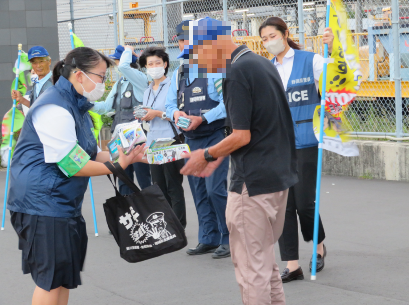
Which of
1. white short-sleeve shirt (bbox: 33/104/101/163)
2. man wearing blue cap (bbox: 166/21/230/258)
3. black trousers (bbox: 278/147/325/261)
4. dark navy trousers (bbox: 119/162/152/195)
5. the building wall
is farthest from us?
the building wall

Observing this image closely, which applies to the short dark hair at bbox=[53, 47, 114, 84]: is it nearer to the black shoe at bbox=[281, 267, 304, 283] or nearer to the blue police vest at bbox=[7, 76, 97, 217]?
the blue police vest at bbox=[7, 76, 97, 217]

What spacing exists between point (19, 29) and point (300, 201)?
11.3 meters

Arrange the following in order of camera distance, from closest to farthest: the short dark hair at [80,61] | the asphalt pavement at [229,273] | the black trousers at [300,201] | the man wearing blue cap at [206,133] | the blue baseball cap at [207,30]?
the blue baseball cap at [207,30]
the short dark hair at [80,61]
the asphalt pavement at [229,273]
the black trousers at [300,201]
the man wearing blue cap at [206,133]

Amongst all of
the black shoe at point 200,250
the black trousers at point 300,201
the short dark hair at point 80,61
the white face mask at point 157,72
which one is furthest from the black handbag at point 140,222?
the white face mask at point 157,72

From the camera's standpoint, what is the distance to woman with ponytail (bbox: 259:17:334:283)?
4719 mm

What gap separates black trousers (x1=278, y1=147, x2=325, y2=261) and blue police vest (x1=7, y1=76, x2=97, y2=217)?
2003 millimetres

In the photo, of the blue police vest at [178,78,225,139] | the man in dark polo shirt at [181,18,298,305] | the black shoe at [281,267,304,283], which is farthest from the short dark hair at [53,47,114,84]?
the black shoe at [281,267,304,283]

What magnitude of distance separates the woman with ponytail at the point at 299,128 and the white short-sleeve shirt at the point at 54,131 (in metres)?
2.15

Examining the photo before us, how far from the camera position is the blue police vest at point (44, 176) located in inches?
125

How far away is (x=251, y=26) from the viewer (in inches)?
474

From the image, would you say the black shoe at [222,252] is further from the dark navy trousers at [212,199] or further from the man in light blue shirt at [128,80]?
the man in light blue shirt at [128,80]

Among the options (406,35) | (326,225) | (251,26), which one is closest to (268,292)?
(326,225)

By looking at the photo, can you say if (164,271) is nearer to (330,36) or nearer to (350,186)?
(330,36)

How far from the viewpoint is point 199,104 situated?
18.3 feet
